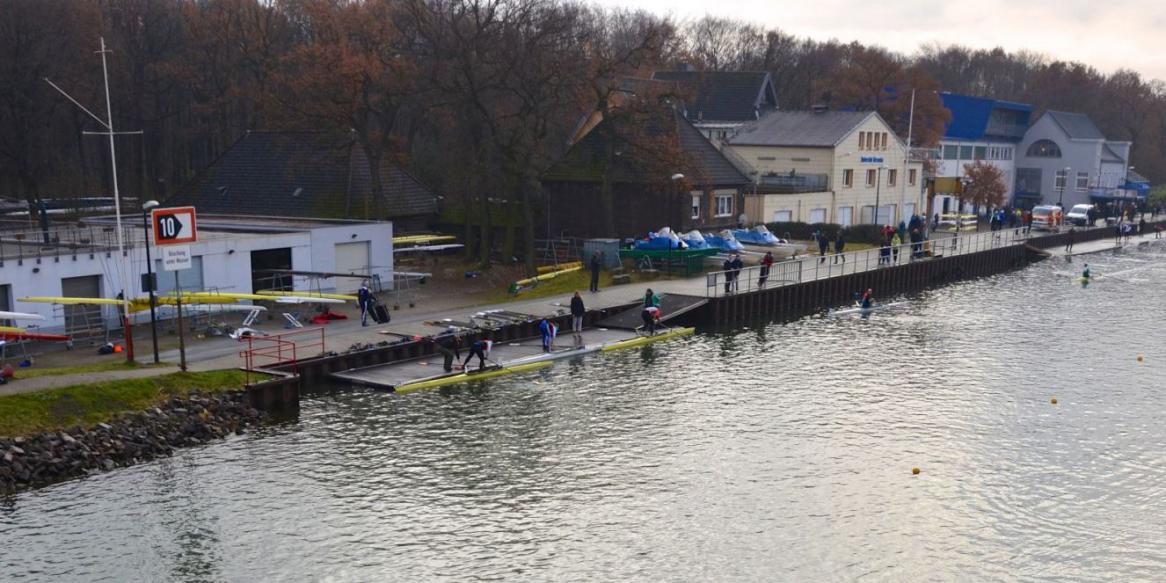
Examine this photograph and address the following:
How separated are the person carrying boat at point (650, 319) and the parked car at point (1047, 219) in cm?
6255

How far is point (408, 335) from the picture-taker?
125ft

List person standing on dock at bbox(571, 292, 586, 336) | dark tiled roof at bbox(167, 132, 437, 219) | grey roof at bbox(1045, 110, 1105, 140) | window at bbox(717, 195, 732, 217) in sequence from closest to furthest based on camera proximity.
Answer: person standing on dock at bbox(571, 292, 586, 336) → dark tiled roof at bbox(167, 132, 437, 219) → window at bbox(717, 195, 732, 217) → grey roof at bbox(1045, 110, 1105, 140)

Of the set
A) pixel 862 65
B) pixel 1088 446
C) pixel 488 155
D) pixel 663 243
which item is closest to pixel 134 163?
pixel 488 155

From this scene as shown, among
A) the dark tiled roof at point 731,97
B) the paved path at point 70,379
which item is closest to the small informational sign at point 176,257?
the paved path at point 70,379

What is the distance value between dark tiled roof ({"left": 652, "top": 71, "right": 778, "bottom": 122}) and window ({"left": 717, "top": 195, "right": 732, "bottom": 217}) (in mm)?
29686

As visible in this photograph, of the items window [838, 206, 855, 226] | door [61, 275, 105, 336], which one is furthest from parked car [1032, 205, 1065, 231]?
door [61, 275, 105, 336]

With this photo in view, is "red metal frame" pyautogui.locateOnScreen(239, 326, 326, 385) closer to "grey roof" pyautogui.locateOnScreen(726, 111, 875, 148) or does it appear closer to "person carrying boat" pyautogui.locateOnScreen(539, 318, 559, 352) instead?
"person carrying boat" pyautogui.locateOnScreen(539, 318, 559, 352)

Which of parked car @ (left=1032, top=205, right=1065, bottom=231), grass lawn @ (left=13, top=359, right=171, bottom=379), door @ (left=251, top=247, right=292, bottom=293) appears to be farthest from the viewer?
parked car @ (left=1032, top=205, right=1065, bottom=231)

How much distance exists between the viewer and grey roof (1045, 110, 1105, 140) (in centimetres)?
11406

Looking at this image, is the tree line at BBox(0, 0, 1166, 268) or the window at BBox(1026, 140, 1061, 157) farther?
the window at BBox(1026, 140, 1061, 157)

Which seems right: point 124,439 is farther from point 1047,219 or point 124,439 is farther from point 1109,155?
point 1109,155

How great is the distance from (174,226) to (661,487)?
1743 cm

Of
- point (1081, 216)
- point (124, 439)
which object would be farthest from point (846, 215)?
point (124, 439)

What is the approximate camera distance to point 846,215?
7881cm
